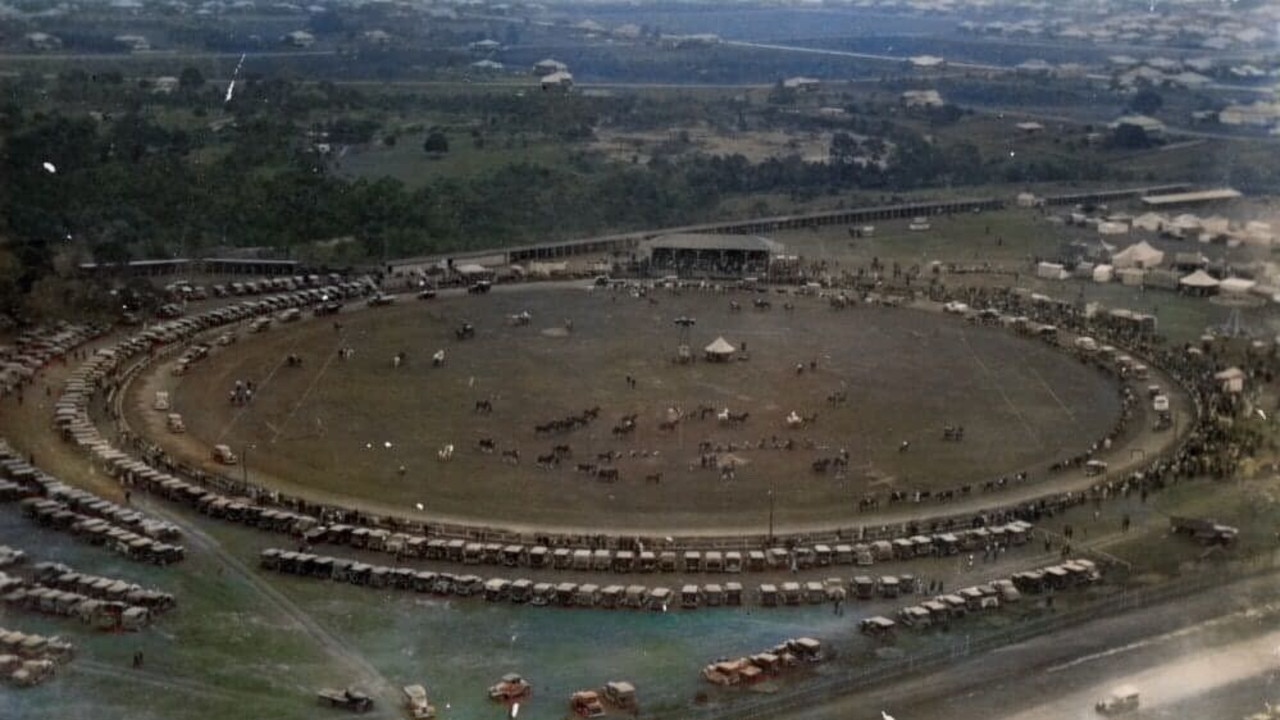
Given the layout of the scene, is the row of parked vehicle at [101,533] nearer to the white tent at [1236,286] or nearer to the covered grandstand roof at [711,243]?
the covered grandstand roof at [711,243]

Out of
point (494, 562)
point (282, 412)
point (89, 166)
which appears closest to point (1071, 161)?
point (89, 166)

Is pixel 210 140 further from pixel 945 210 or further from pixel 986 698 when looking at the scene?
pixel 986 698

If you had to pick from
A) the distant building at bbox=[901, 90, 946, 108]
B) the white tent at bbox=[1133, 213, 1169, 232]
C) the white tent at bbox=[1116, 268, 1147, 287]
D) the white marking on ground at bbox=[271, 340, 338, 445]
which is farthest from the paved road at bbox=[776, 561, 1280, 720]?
the distant building at bbox=[901, 90, 946, 108]

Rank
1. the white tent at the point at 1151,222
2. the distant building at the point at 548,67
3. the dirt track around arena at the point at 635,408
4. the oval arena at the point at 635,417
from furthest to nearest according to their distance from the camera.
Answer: the distant building at the point at 548,67 → the white tent at the point at 1151,222 → the dirt track around arena at the point at 635,408 → the oval arena at the point at 635,417

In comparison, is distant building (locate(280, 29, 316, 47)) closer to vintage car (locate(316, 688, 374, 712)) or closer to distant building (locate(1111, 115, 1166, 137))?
distant building (locate(1111, 115, 1166, 137))

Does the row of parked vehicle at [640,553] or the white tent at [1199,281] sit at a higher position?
the row of parked vehicle at [640,553]

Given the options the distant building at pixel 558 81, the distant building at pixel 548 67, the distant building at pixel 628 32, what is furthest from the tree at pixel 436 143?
the distant building at pixel 628 32
